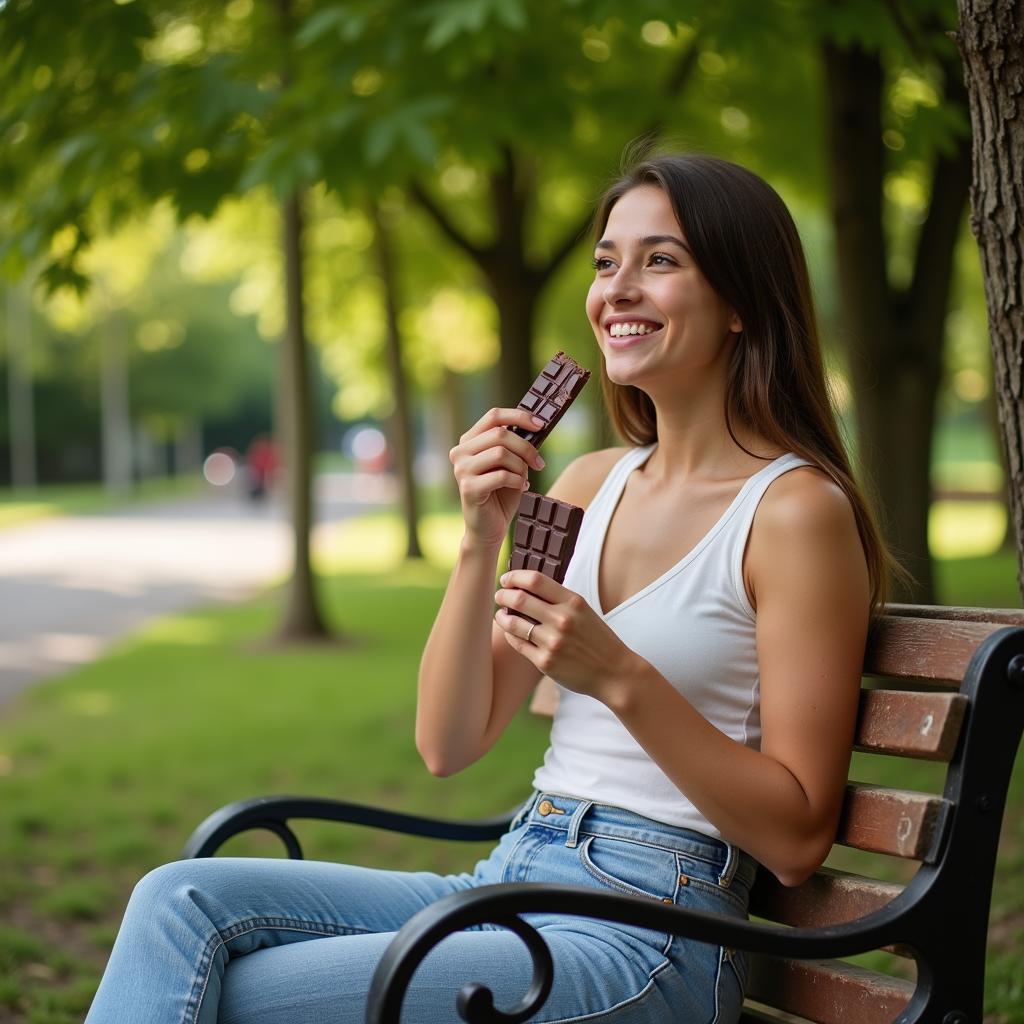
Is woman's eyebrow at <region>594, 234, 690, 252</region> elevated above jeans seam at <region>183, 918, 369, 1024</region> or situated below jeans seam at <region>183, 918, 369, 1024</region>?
above

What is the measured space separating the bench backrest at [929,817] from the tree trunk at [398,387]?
9.94 metres

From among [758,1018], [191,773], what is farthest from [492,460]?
[191,773]

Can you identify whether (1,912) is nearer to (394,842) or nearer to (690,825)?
(394,842)

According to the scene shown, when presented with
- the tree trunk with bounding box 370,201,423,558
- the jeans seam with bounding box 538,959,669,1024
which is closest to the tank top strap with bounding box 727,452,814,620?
the jeans seam with bounding box 538,959,669,1024

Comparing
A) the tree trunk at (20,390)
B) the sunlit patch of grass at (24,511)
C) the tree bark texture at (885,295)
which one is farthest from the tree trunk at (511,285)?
the tree trunk at (20,390)

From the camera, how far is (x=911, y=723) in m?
2.21

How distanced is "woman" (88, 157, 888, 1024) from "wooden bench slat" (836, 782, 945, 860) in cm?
5

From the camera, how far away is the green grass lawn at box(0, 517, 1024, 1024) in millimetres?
4734

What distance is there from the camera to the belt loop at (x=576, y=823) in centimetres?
235

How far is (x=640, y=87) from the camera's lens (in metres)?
7.54

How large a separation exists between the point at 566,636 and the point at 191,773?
18.2 ft

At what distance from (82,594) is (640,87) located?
11.0m

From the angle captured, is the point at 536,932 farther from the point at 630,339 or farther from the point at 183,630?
the point at 183,630

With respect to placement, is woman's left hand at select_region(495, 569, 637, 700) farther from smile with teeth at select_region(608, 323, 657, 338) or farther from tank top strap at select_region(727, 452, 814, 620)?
smile with teeth at select_region(608, 323, 657, 338)
